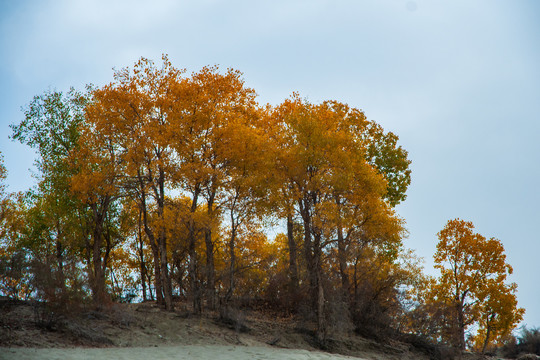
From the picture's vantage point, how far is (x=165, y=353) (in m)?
15.7

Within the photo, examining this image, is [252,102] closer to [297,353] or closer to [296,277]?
[296,277]

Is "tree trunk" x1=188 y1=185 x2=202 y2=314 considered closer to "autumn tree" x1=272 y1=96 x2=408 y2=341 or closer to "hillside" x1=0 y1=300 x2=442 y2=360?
"hillside" x1=0 y1=300 x2=442 y2=360

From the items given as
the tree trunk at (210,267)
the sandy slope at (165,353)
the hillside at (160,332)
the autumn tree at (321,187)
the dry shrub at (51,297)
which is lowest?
the sandy slope at (165,353)

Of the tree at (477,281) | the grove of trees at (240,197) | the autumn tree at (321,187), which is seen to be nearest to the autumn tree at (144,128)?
the grove of trees at (240,197)

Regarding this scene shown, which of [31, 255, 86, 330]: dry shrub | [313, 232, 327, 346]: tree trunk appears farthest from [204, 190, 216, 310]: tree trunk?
[31, 255, 86, 330]: dry shrub

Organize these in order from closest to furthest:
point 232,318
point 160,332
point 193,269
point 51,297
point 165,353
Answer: point 165,353
point 51,297
point 160,332
point 232,318
point 193,269

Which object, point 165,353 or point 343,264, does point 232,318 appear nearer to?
point 165,353

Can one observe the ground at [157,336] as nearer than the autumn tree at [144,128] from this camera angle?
Yes

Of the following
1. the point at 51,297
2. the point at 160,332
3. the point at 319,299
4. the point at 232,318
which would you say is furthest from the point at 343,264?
the point at 51,297

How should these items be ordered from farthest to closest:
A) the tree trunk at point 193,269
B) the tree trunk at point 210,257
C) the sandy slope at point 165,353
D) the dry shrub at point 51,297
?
the tree trunk at point 210,257 < the tree trunk at point 193,269 < the dry shrub at point 51,297 < the sandy slope at point 165,353

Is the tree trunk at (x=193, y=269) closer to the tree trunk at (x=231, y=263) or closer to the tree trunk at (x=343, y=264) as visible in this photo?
the tree trunk at (x=231, y=263)

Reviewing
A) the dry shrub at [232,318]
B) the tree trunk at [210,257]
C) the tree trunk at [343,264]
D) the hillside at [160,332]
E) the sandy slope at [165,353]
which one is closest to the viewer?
the sandy slope at [165,353]

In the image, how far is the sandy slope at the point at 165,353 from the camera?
13.4 meters

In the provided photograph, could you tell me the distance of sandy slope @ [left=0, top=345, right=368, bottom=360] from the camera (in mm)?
13352
